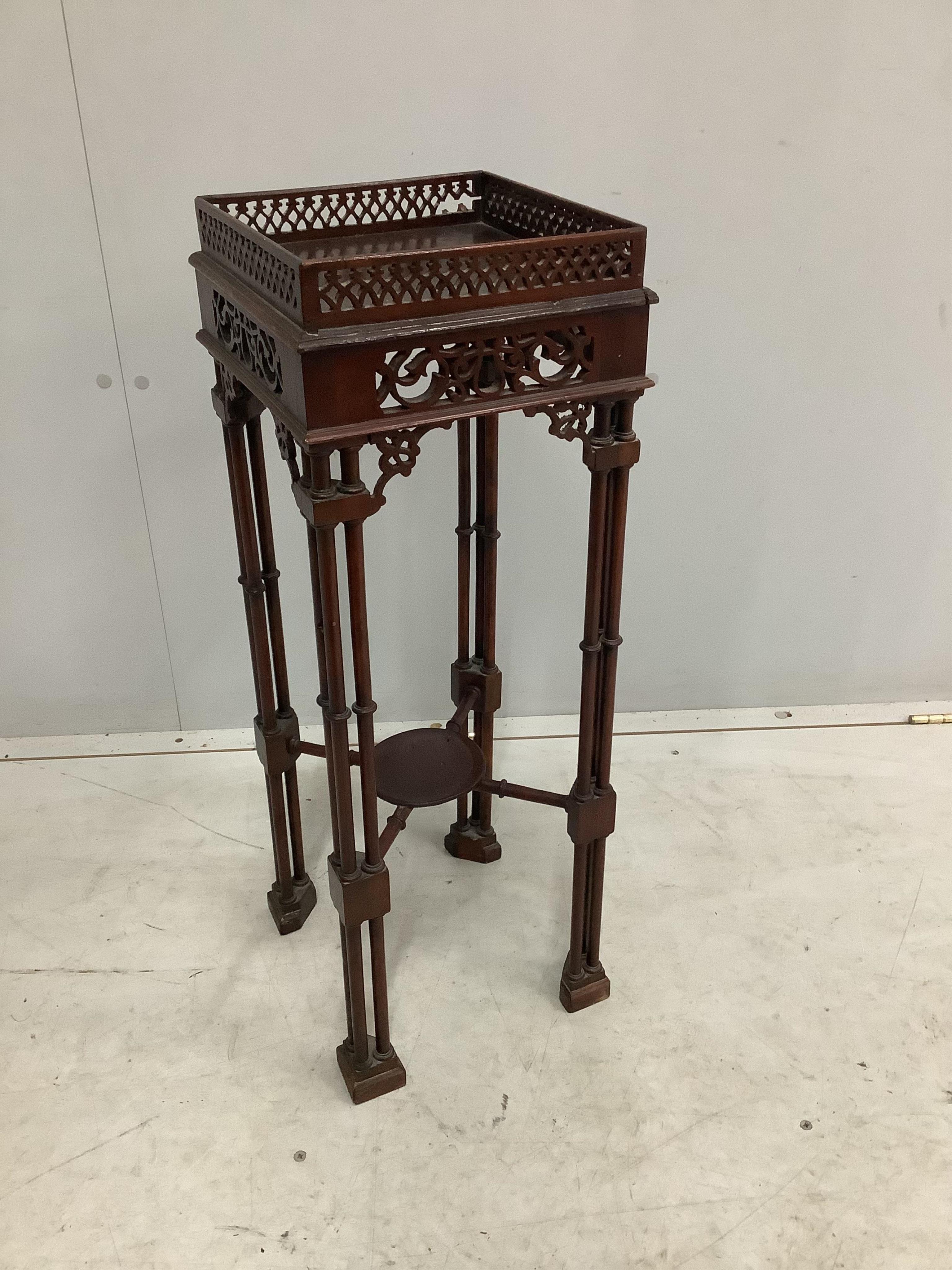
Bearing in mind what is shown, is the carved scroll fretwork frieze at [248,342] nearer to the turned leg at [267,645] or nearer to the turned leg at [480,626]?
the turned leg at [267,645]

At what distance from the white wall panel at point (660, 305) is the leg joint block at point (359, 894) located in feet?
3.84

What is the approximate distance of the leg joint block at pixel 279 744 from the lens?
2.16 metres

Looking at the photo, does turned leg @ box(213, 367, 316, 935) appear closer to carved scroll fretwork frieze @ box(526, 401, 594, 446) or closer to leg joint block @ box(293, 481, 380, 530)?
leg joint block @ box(293, 481, 380, 530)

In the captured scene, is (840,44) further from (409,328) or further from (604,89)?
(409,328)

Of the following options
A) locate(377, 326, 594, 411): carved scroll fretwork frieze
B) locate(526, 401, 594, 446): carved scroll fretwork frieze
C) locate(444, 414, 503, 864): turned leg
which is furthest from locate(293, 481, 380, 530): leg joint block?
locate(444, 414, 503, 864): turned leg

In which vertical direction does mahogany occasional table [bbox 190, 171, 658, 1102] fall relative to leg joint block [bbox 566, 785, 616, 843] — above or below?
above

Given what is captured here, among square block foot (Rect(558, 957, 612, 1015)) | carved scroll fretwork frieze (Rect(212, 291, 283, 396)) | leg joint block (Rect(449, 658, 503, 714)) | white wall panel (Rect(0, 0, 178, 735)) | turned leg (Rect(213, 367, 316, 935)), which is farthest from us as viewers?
leg joint block (Rect(449, 658, 503, 714))

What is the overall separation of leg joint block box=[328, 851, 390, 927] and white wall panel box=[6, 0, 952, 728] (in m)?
1.17

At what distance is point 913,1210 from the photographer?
1.78 metres

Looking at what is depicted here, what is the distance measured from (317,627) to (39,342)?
1.23 meters

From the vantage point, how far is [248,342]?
5.50 ft

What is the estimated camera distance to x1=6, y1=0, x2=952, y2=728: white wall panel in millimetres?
2287

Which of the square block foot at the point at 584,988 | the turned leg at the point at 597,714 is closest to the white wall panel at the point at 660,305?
the turned leg at the point at 597,714

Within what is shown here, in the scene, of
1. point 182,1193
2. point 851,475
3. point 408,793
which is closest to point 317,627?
point 408,793
